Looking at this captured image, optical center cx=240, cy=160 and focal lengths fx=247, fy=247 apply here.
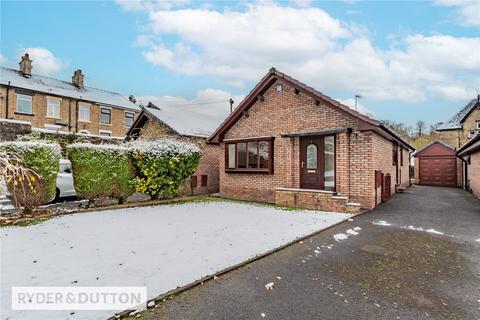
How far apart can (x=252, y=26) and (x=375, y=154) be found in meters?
8.38

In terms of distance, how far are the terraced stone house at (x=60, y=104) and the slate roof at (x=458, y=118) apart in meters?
36.4

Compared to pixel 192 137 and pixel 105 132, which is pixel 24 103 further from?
pixel 192 137

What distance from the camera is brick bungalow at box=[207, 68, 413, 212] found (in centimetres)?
862

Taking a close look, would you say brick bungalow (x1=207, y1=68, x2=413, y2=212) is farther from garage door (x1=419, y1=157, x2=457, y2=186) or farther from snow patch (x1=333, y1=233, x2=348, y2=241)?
garage door (x1=419, y1=157, x2=457, y2=186)

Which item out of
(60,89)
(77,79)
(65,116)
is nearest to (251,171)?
(65,116)

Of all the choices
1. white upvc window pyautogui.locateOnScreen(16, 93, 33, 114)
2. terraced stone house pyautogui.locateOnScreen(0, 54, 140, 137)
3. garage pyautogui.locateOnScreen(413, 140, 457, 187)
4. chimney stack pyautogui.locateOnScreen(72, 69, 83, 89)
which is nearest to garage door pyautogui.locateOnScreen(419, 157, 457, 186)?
garage pyautogui.locateOnScreen(413, 140, 457, 187)

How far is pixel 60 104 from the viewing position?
24.2 m

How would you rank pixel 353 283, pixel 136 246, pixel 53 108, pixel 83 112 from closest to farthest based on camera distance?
pixel 353 283 → pixel 136 246 → pixel 53 108 → pixel 83 112

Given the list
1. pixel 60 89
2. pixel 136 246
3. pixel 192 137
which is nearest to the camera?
pixel 136 246

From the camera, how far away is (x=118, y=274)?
3666 mm

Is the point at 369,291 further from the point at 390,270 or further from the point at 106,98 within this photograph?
the point at 106,98

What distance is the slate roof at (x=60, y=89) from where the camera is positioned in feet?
73.9

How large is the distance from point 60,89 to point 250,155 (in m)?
24.3

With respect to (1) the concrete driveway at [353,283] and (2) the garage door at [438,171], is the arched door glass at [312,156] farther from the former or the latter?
(2) the garage door at [438,171]
